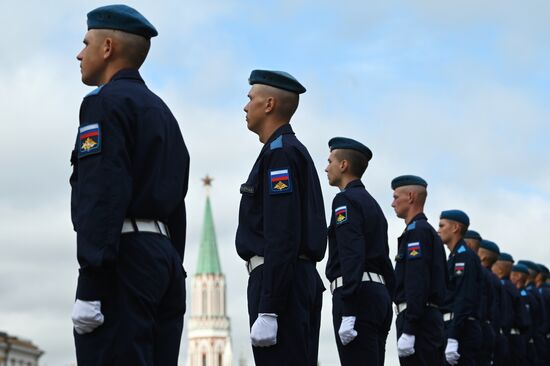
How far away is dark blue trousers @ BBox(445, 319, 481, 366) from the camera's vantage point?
49.3ft

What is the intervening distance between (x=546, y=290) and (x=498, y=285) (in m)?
5.19

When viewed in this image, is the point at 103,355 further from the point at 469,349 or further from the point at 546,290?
the point at 546,290

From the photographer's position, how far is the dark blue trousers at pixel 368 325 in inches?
415

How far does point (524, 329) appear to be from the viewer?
1938 cm

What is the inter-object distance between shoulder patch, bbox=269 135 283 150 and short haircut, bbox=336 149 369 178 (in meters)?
2.78

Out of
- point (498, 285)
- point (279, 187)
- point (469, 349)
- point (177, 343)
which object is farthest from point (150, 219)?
point (498, 285)

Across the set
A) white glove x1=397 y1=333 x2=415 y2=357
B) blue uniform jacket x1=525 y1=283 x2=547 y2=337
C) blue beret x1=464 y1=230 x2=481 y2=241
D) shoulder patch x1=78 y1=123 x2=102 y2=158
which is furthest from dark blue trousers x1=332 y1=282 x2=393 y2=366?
blue uniform jacket x1=525 y1=283 x2=547 y2=337

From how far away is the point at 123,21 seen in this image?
7.04 meters

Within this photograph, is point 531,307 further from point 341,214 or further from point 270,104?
point 270,104

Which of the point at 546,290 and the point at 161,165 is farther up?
the point at 546,290

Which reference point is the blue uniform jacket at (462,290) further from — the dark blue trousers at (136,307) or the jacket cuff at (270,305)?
the dark blue trousers at (136,307)

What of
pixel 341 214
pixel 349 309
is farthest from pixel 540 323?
pixel 349 309

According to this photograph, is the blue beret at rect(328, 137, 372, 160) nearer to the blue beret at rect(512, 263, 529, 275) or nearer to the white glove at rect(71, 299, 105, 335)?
the white glove at rect(71, 299, 105, 335)

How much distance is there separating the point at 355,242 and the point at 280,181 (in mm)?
2406
